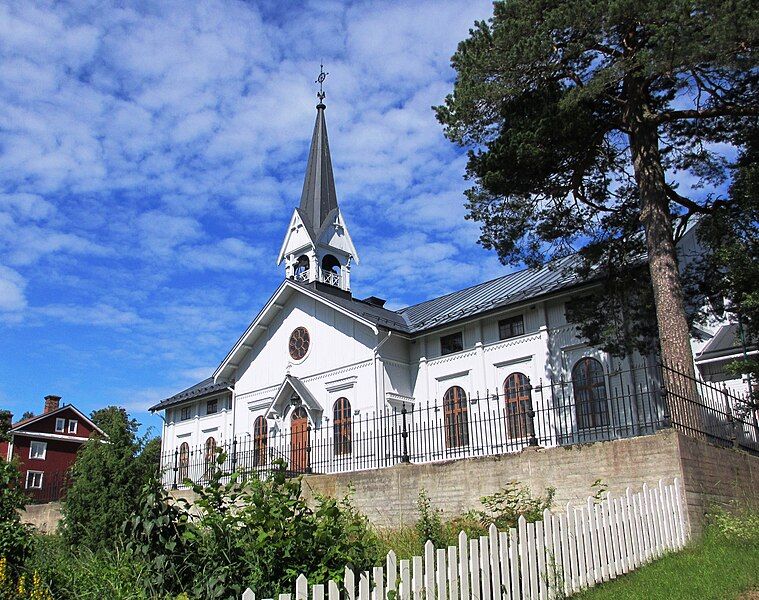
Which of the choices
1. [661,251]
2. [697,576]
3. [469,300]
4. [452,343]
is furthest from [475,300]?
[697,576]

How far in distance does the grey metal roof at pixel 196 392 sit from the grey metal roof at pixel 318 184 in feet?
29.0

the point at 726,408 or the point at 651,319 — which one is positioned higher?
the point at 651,319

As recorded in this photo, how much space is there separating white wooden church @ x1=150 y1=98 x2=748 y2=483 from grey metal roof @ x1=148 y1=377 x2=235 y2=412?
11 centimetres

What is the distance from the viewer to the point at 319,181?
38.6 meters

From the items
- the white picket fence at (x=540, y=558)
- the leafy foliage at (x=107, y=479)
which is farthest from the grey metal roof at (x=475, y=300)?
the white picket fence at (x=540, y=558)

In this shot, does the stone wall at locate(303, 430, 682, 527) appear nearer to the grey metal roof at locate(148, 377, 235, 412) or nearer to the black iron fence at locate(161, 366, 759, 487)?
the black iron fence at locate(161, 366, 759, 487)

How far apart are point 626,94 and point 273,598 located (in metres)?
14.5

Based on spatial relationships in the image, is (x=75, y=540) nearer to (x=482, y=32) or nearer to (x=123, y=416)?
(x=123, y=416)

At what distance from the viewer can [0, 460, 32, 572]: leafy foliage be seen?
26.9ft

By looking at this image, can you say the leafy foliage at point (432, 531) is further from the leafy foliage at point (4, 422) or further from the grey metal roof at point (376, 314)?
the leafy foliage at point (4, 422)

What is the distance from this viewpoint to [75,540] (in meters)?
13.1

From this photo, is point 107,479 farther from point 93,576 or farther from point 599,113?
point 599,113

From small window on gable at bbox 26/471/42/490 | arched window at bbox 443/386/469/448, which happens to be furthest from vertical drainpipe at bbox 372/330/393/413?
small window on gable at bbox 26/471/42/490

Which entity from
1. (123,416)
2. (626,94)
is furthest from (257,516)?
(626,94)
